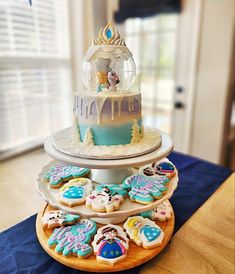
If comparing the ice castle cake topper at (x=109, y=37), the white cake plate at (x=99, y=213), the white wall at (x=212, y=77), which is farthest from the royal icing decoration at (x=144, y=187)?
the white wall at (x=212, y=77)

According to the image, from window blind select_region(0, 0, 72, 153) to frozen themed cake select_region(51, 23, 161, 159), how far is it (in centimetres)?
77

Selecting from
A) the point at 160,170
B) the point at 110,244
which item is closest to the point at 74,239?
the point at 110,244

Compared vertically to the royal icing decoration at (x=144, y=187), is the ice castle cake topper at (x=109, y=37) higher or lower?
higher

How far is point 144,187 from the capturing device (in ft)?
2.21

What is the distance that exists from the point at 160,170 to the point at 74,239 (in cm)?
35

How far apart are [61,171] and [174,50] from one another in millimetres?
1531

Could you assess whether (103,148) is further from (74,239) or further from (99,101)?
(74,239)

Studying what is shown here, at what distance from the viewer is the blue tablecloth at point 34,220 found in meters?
0.61

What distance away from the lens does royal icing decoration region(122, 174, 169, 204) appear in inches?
24.9

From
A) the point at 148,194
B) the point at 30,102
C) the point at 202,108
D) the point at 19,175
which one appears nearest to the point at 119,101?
the point at 148,194

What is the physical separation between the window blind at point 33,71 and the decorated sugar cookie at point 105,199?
0.82 metres

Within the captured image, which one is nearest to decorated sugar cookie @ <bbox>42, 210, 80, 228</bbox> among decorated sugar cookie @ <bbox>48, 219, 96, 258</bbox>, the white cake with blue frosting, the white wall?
decorated sugar cookie @ <bbox>48, 219, 96, 258</bbox>

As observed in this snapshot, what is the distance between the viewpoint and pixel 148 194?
2.10ft

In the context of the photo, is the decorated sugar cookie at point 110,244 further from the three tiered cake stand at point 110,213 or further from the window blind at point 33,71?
the window blind at point 33,71
